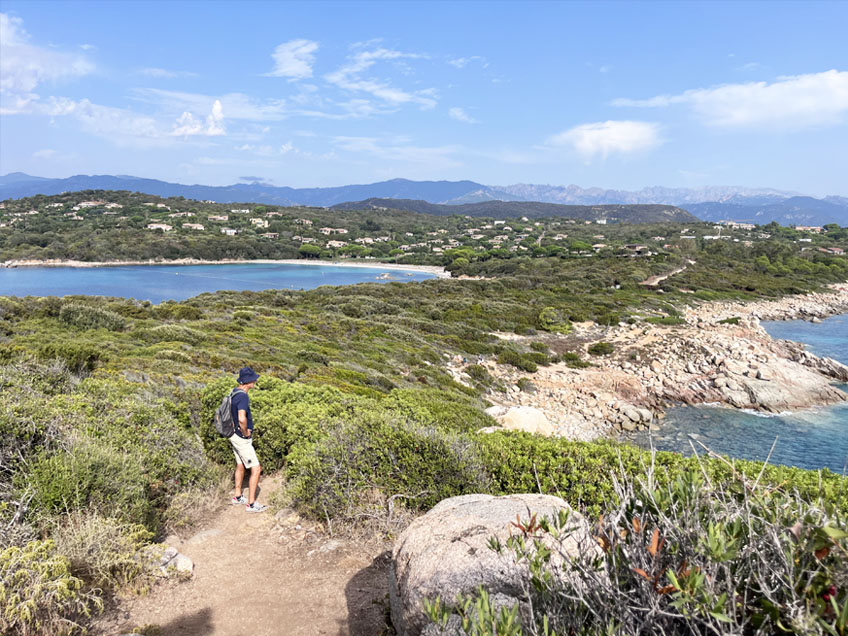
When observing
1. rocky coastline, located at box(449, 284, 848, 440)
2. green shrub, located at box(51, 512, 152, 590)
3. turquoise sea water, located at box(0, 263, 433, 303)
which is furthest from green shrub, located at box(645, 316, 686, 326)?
turquoise sea water, located at box(0, 263, 433, 303)

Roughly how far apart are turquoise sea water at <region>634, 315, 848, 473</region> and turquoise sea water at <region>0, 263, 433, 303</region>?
184 feet

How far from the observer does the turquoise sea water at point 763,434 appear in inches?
647

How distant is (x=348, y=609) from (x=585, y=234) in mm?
127222

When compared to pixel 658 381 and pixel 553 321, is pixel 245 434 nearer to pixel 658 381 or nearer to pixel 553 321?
pixel 658 381

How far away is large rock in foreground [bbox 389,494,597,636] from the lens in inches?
118

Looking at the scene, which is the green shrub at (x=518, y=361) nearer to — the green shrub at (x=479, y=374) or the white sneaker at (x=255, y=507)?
the green shrub at (x=479, y=374)

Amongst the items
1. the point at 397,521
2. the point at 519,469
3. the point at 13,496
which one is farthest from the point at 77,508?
the point at 519,469

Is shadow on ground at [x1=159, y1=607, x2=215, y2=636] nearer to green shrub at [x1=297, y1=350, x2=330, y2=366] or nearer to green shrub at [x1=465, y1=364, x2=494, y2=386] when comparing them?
green shrub at [x1=297, y1=350, x2=330, y2=366]

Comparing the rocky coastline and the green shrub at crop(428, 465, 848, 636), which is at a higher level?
the green shrub at crop(428, 465, 848, 636)

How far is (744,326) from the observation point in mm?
34688

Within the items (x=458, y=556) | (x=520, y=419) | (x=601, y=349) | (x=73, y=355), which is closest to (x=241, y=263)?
(x=601, y=349)

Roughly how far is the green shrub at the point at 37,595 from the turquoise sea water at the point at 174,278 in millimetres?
60117

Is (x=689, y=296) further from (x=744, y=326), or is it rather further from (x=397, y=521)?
(x=397, y=521)

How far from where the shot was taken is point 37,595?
10.6 feet
